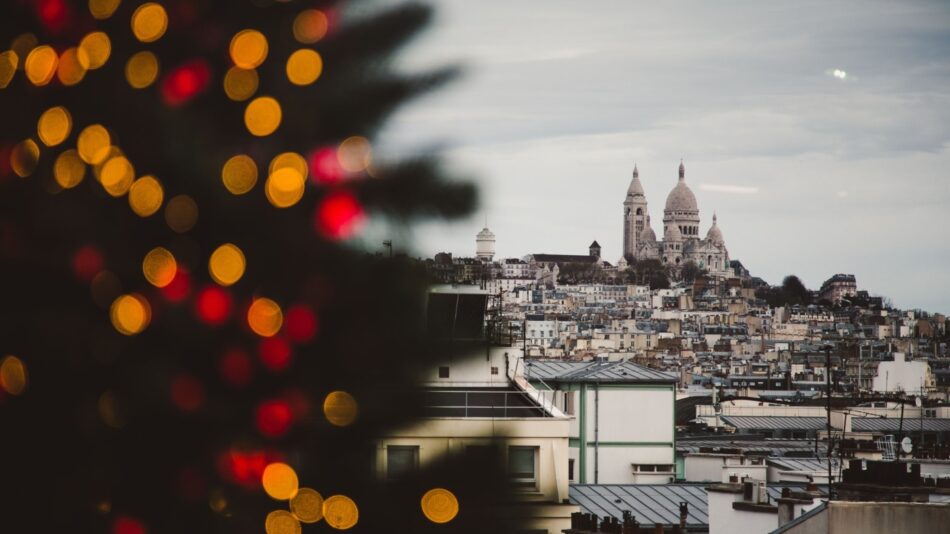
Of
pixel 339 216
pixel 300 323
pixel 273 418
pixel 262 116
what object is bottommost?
pixel 273 418

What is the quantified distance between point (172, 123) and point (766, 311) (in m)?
125

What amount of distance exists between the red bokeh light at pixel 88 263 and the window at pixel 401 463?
1.35ft

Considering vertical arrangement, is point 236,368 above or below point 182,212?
below

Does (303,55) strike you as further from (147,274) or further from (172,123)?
(147,274)

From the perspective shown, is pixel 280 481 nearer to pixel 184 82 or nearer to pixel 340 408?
pixel 340 408

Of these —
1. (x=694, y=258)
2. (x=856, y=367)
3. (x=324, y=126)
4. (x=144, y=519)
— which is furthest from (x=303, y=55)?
(x=694, y=258)

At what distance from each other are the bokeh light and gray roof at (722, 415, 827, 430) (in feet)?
105

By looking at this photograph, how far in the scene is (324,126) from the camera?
1.82 meters

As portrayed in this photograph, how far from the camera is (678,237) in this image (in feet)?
575

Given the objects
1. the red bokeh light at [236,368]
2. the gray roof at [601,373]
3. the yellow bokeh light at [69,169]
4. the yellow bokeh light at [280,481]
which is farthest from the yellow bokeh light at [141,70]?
the gray roof at [601,373]

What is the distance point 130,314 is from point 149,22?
35 cm

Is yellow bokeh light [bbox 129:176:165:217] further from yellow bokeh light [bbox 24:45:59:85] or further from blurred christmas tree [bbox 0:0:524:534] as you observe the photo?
yellow bokeh light [bbox 24:45:59:85]

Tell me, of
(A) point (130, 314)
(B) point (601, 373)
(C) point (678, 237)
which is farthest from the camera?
(C) point (678, 237)

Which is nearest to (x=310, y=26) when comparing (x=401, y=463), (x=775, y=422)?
(x=401, y=463)
